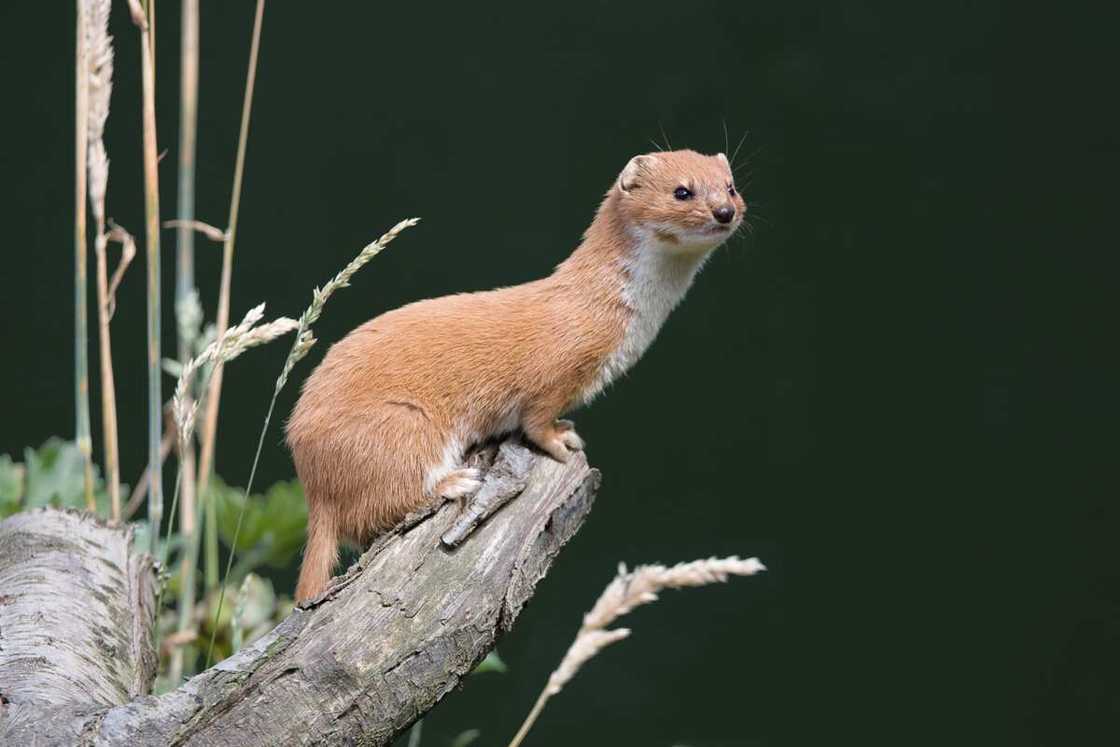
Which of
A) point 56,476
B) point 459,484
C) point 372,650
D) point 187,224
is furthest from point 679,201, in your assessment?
point 56,476

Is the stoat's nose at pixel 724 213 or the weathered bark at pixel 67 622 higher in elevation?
the stoat's nose at pixel 724 213

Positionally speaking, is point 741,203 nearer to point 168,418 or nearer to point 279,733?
point 279,733

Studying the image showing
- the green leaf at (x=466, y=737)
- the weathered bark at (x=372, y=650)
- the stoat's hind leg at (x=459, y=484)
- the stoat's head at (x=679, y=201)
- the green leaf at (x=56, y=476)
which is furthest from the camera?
the green leaf at (x=466, y=737)

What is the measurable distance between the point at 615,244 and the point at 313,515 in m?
0.73

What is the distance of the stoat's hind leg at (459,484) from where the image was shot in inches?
85.7

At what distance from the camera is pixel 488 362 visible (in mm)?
2369

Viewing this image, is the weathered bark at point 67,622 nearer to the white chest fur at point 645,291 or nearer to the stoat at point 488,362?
the stoat at point 488,362

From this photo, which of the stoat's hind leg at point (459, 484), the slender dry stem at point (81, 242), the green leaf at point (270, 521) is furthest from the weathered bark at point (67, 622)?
the stoat's hind leg at point (459, 484)

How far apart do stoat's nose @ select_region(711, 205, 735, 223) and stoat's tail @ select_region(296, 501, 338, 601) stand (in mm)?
821

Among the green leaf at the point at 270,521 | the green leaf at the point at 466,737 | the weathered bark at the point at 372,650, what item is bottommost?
the green leaf at the point at 466,737

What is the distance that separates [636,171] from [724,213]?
21 centimetres

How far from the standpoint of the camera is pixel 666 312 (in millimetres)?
2578

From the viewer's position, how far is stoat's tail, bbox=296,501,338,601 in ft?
7.51

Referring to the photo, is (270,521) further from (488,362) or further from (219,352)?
(219,352)
